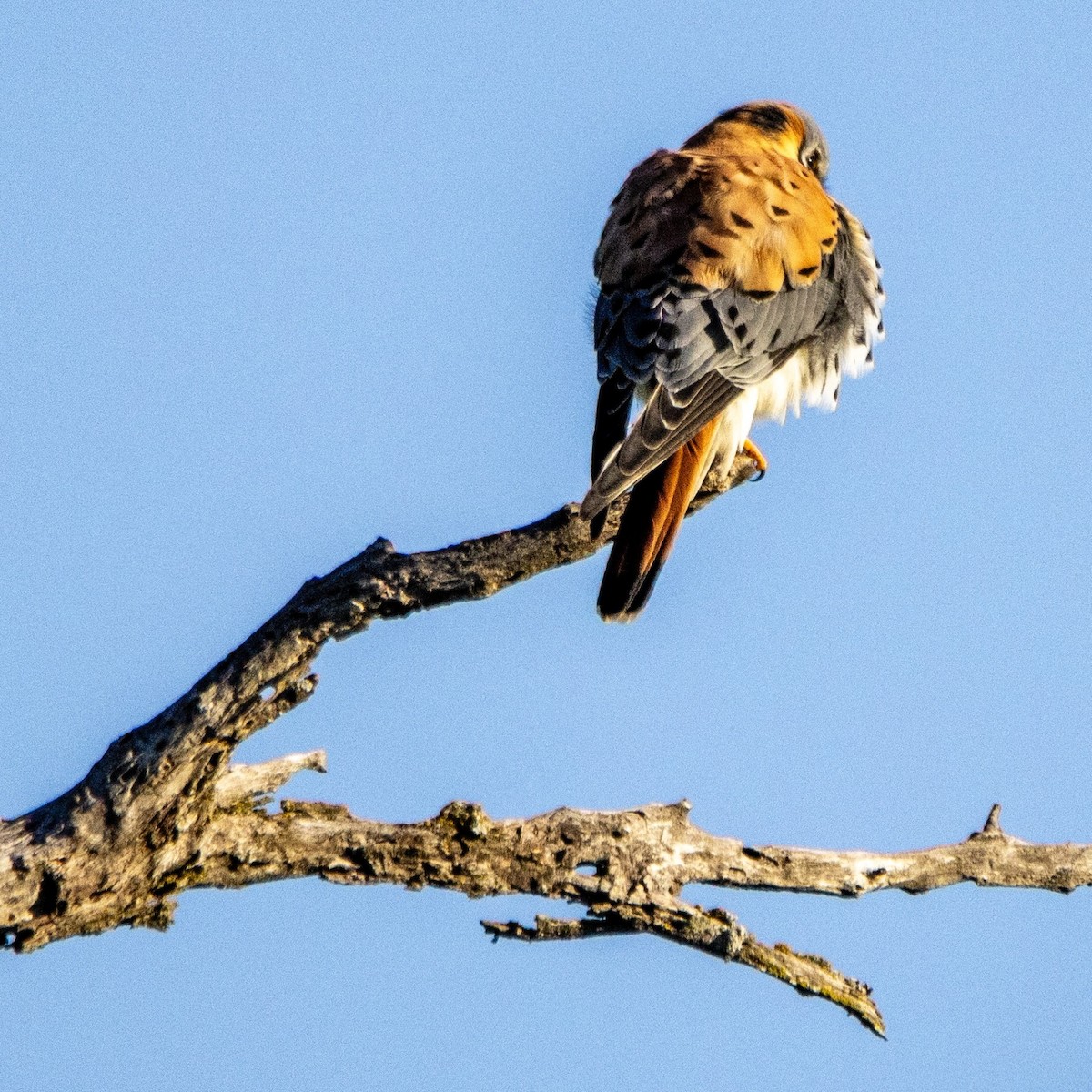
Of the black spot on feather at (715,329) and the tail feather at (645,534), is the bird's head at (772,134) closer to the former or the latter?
the black spot on feather at (715,329)

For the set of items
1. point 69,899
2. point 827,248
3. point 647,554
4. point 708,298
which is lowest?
point 69,899

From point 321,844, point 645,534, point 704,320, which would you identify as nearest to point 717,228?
point 704,320

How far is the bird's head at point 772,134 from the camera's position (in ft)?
19.5

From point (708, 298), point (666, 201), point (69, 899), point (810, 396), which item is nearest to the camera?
point (69, 899)

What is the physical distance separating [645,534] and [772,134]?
2520 millimetres

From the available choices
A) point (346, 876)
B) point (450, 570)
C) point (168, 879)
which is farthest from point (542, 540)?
point (168, 879)

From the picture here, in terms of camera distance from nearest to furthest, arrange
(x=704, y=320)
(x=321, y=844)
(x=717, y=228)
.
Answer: (x=321, y=844) < (x=704, y=320) < (x=717, y=228)

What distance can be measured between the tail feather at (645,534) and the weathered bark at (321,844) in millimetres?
738

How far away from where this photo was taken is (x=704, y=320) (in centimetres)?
471

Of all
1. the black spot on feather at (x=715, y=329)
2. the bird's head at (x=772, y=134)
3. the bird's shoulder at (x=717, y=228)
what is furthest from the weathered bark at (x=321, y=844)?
the bird's head at (x=772, y=134)

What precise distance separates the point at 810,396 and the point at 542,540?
212 cm

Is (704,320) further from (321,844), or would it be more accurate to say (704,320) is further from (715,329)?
(321,844)

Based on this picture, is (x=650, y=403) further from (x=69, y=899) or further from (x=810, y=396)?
(x=69, y=899)

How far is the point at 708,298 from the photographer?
4.76 m
